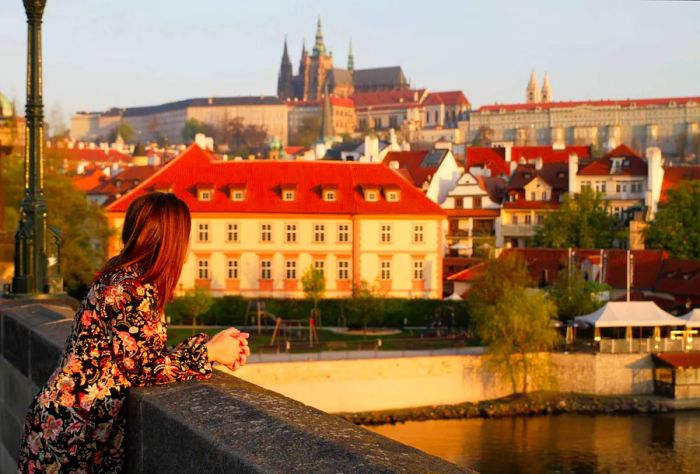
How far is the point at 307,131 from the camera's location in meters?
177

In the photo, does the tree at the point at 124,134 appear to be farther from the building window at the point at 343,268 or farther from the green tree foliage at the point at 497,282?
the green tree foliage at the point at 497,282

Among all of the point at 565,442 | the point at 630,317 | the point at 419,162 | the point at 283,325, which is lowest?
the point at 565,442

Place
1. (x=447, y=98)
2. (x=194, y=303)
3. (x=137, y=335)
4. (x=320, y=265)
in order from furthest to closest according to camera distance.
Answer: (x=447, y=98) < (x=320, y=265) < (x=194, y=303) < (x=137, y=335)

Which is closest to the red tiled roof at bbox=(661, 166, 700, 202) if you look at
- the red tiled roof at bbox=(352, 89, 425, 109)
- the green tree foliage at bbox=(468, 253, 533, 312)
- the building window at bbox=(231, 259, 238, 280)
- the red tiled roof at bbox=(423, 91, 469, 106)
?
the green tree foliage at bbox=(468, 253, 533, 312)

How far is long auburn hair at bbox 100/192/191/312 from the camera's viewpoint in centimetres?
365

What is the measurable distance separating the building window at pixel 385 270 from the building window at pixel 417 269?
0.90 metres

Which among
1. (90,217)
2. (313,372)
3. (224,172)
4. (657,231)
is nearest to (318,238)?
→ (224,172)

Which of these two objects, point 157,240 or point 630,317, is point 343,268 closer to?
point 630,317

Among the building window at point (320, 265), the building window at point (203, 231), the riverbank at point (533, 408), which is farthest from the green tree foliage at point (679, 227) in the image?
the building window at point (203, 231)

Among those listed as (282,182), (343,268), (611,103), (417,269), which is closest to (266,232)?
(282,182)

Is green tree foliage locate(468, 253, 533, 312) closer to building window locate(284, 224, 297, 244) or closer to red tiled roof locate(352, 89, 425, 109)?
building window locate(284, 224, 297, 244)

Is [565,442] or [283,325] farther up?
[283,325]

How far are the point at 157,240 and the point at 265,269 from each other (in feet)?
127

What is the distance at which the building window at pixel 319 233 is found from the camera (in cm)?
4250
